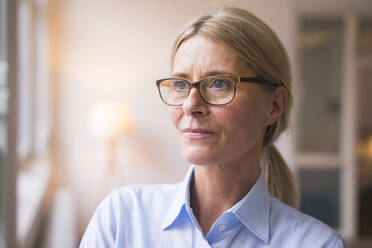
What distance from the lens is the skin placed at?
1.03m

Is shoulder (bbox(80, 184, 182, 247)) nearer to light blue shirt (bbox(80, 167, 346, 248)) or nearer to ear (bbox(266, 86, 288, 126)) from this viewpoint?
light blue shirt (bbox(80, 167, 346, 248))

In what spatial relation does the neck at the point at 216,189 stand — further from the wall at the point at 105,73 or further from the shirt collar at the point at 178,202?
the wall at the point at 105,73

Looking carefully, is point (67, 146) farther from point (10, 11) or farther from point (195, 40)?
point (195, 40)

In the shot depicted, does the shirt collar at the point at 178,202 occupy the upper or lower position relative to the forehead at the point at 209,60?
lower

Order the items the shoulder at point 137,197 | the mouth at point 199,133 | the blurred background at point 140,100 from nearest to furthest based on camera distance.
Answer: the mouth at point 199,133 < the shoulder at point 137,197 < the blurred background at point 140,100

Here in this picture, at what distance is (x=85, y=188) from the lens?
480 cm

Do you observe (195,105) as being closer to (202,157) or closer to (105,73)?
(202,157)

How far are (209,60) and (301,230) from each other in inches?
18.6

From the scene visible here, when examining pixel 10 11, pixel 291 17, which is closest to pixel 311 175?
pixel 291 17

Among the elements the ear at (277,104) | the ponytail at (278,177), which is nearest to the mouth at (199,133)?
the ear at (277,104)

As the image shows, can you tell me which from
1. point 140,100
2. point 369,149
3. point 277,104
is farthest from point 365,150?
point 277,104

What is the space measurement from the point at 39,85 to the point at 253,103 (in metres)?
3.84

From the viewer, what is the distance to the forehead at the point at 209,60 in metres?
1.05


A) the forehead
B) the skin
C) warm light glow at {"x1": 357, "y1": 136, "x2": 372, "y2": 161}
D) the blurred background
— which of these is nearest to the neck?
the skin
